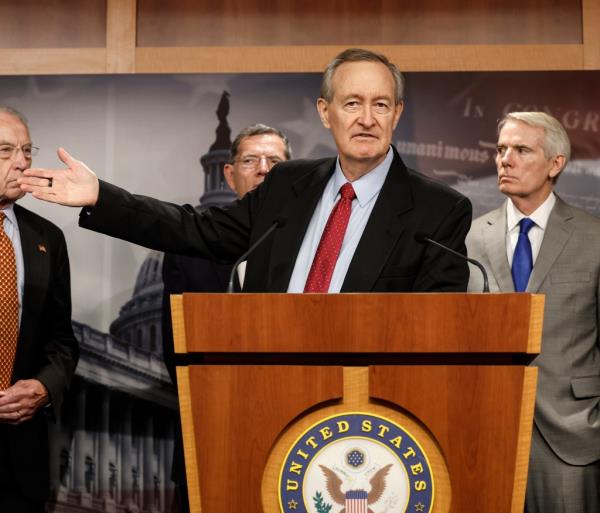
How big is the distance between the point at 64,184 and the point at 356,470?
0.87 m

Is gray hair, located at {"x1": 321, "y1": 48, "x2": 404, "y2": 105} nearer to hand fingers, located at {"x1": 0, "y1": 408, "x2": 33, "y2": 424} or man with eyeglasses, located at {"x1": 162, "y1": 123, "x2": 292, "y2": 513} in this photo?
man with eyeglasses, located at {"x1": 162, "y1": 123, "x2": 292, "y2": 513}

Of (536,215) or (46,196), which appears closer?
(46,196)

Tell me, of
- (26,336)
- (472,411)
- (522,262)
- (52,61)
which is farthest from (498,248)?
(52,61)

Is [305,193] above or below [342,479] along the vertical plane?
above

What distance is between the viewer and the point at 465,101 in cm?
392

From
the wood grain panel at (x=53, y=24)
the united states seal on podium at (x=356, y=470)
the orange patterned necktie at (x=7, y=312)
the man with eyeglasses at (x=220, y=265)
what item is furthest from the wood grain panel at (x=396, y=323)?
the wood grain panel at (x=53, y=24)

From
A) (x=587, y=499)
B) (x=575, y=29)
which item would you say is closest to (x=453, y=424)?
(x=587, y=499)

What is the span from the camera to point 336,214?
2094 mm

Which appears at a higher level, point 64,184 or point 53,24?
point 53,24

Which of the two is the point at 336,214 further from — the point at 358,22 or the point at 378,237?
the point at 358,22

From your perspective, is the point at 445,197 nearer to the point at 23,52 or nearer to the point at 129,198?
the point at 129,198

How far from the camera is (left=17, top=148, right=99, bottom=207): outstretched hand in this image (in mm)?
1966

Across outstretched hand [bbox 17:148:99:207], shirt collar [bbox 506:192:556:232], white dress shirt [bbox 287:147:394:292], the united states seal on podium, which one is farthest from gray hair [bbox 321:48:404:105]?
shirt collar [bbox 506:192:556:232]

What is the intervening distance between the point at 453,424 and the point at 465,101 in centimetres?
253
